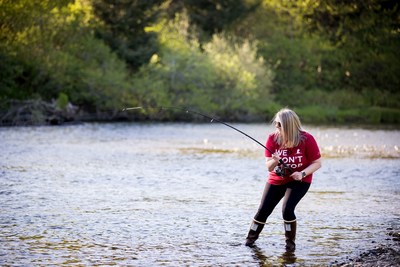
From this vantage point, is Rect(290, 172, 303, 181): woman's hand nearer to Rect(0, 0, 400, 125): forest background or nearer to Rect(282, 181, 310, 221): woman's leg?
Rect(282, 181, 310, 221): woman's leg

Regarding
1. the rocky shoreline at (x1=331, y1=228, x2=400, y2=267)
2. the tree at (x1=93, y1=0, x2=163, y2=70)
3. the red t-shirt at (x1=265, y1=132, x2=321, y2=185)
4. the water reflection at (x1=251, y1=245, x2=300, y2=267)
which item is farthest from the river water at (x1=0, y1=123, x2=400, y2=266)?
the tree at (x1=93, y1=0, x2=163, y2=70)

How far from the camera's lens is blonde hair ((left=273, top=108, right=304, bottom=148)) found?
9656 mm

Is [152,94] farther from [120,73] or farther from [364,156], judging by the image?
[364,156]

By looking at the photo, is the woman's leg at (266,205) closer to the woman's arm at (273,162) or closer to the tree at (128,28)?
the woman's arm at (273,162)

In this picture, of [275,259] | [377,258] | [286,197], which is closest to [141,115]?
[286,197]

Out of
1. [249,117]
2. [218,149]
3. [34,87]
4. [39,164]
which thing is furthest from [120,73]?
[39,164]

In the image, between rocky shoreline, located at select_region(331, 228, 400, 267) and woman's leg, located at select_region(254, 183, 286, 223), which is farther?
woman's leg, located at select_region(254, 183, 286, 223)

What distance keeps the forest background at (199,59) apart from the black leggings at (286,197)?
101 ft

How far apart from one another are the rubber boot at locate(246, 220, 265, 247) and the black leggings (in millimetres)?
64

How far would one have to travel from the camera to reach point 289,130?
31.7 ft

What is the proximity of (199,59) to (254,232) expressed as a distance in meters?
46.2

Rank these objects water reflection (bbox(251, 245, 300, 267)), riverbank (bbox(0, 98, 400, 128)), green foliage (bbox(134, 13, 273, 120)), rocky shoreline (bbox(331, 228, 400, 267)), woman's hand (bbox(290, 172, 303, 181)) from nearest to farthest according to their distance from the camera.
→ rocky shoreline (bbox(331, 228, 400, 267)) → water reflection (bbox(251, 245, 300, 267)) → woman's hand (bbox(290, 172, 303, 181)) → riverbank (bbox(0, 98, 400, 128)) → green foliage (bbox(134, 13, 273, 120))

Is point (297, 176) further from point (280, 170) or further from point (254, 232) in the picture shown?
point (254, 232)

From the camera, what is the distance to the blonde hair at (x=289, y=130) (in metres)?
9.66
